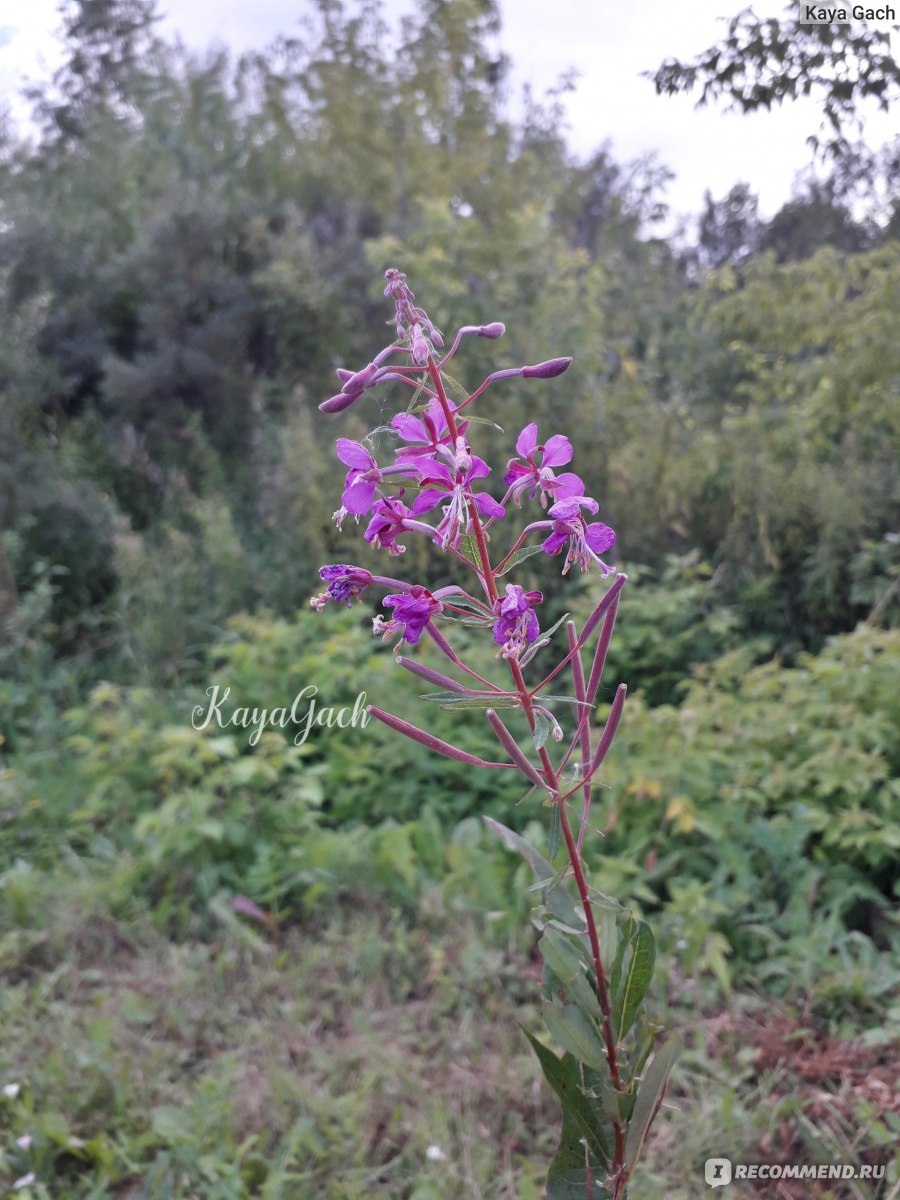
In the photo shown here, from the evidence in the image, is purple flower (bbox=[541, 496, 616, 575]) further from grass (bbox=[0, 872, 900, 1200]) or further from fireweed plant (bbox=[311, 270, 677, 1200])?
grass (bbox=[0, 872, 900, 1200])

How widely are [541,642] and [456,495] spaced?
0.53ft

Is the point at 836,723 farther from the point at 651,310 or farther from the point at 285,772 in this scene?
the point at 651,310

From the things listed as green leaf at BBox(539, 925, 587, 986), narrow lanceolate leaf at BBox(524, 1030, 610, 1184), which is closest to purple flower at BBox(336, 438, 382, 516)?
green leaf at BBox(539, 925, 587, 986)

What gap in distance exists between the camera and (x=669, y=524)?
4.19 meters

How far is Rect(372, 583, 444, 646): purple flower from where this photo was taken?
0.84 m

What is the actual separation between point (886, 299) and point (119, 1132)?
10.2 feet

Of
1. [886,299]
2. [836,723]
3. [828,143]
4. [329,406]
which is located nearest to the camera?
[329,406]

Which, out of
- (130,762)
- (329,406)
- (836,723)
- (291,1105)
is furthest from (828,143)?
(130,762)

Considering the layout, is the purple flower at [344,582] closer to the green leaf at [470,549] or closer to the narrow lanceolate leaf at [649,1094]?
the green leaf at [470,549]

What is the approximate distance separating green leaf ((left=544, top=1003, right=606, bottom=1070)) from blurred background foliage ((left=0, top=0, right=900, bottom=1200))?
0.34m

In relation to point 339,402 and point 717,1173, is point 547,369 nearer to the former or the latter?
point 339,402

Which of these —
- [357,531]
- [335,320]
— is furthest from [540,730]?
[335,320]

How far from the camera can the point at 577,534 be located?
0.87 metres

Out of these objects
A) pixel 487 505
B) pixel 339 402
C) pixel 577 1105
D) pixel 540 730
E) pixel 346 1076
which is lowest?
pixel 346 1076
